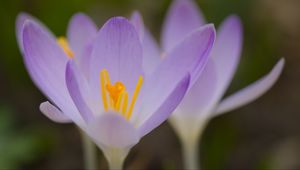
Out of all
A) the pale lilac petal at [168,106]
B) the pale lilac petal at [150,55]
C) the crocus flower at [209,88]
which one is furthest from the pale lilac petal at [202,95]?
the pale lilac petal at [168,106]

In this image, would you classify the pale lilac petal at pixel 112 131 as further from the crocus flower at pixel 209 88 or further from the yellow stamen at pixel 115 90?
the crocus flower at pixel 209 88

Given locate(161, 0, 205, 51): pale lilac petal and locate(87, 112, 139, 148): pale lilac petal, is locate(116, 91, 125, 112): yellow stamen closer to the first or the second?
locate(87, 112, 139, 148): pale lilac petal

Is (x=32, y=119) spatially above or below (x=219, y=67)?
below

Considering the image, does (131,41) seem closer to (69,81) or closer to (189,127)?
(69,81)

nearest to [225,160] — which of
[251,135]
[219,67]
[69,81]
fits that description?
[251,135]

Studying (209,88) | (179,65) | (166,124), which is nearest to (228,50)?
(209,88)

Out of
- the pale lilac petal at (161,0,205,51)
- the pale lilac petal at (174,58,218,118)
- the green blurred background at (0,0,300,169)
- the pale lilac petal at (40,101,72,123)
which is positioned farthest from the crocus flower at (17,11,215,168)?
the green blurred background at (0,0,300,169)
